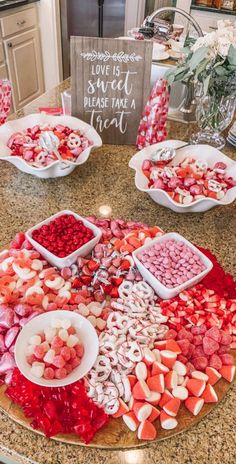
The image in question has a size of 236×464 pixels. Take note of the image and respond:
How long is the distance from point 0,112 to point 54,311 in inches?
33.9

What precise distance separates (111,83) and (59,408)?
1040 millimetres

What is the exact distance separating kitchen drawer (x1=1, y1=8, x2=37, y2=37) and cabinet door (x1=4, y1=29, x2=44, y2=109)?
0.16 feet

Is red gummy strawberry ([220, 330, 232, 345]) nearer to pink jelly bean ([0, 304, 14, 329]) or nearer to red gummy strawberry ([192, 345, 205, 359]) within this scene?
red gummy strawberry ([192, 345, 205, 359])

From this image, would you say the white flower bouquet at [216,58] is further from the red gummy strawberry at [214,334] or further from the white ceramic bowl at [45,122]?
the red gummy strawberry at [214,334]

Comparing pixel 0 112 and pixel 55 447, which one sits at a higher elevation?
pixel 0 112

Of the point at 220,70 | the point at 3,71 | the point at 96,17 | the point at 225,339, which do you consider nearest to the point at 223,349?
the point at 225,339

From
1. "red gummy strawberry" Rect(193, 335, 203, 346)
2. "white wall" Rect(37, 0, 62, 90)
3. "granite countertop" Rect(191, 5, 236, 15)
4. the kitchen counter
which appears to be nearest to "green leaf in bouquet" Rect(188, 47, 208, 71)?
"red gummy strawberry" Rect(193, 335, 203, 346)

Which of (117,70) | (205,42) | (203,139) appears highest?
(205,42)

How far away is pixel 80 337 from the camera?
709 mm

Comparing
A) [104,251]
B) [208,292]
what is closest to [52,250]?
[104,251]

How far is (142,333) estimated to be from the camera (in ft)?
2.35

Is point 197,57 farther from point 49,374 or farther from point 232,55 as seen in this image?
point 49,374

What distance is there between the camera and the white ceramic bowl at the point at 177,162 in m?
1.02

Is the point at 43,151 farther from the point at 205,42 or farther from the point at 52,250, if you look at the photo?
the point at 205,42
